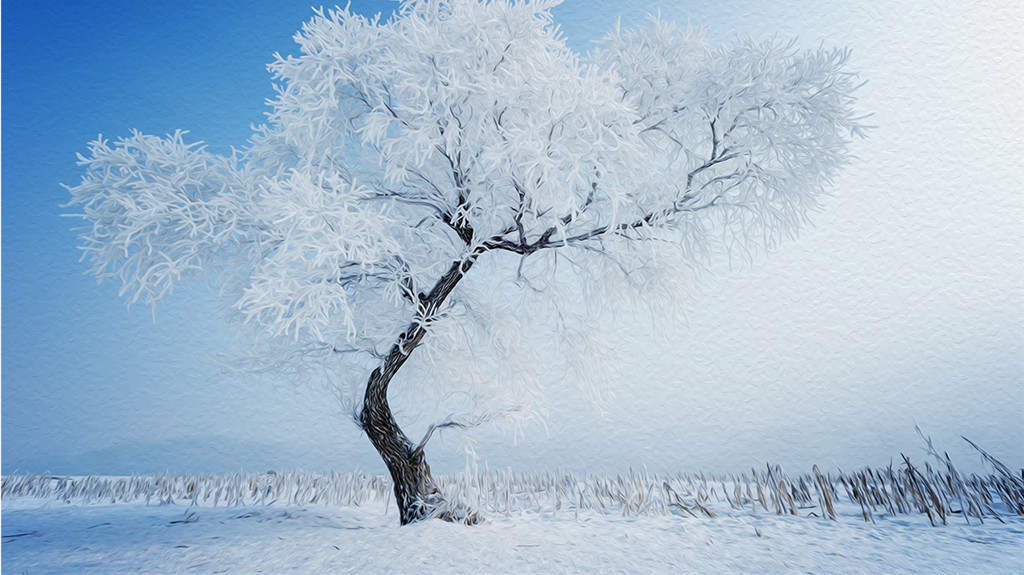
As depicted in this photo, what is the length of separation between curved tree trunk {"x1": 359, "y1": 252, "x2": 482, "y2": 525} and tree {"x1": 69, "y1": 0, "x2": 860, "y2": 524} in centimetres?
2

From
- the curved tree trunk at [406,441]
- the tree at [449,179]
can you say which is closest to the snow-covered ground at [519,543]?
the curved tree trunk at [406,441]

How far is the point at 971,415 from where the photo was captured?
423 cm

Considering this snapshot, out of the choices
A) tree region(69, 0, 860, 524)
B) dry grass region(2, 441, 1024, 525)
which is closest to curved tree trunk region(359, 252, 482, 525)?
tree region(69, 0, 860, 524)

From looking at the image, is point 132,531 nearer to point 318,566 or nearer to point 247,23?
point 318,566

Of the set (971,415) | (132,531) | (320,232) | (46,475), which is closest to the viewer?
(320,232)

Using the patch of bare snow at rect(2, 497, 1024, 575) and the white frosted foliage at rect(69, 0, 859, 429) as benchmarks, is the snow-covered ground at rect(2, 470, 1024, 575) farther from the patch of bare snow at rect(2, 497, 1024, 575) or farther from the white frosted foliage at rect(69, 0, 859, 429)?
the white frosted foliage at rect(69, 0, 859, 429)

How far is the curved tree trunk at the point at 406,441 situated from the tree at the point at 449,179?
18 mm

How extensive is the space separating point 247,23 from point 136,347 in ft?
9.98

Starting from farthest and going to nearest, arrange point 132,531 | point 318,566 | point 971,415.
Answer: point 971,415, point 132,531, point 318,566

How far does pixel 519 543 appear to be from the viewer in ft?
11.8

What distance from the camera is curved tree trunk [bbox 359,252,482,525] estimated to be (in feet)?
14.2

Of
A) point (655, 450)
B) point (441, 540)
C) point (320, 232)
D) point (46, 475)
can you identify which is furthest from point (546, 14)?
point (46, 475)

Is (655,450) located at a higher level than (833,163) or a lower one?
lower

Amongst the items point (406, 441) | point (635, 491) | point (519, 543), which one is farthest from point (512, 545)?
point (635, 491)
